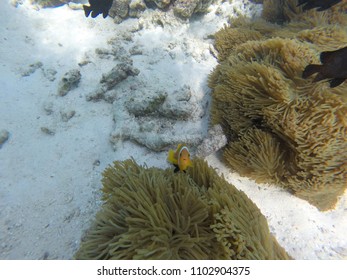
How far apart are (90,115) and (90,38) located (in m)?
2.89

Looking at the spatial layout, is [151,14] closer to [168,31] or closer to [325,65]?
[168,31]

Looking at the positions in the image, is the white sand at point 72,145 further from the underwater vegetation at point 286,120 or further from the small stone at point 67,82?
the underwater vegetation at point 286,120

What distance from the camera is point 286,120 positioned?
2520 mm

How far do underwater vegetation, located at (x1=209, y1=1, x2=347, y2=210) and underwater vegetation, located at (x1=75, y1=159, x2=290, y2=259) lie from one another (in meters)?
0.83

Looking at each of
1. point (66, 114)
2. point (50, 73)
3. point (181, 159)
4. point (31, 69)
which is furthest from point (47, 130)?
point (181, 159)

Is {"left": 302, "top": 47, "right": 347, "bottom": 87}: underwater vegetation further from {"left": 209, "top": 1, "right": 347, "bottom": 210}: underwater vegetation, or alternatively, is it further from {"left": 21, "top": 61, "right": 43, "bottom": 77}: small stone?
{"left": 21, "top": 61, "right": 43, "bottom": 77}: small stone

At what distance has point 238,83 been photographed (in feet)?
9.54

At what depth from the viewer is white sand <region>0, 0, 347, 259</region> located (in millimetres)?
2551

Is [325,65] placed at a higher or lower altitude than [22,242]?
higher

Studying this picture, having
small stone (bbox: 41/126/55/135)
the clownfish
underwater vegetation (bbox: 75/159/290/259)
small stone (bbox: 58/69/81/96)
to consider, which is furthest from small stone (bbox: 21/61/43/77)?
the clownfish

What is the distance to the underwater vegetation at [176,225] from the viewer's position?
1.78 meters

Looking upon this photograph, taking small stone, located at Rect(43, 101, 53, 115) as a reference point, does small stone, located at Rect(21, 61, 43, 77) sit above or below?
above

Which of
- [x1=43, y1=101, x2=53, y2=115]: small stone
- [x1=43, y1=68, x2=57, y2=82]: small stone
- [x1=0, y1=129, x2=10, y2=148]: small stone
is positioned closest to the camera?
[x1=0, y1=129, x2=10, y2=148]: small stone
